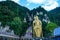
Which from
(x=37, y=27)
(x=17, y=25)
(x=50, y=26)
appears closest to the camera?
(x=17, y=25)

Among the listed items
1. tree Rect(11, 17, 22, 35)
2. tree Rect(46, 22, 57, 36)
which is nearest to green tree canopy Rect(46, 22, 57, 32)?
tree Rect(46, 22, 57, 36)

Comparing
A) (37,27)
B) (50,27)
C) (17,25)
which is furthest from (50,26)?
(17,25)

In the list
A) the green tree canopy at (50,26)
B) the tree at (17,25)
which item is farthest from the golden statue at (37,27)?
the tree at (17,25)

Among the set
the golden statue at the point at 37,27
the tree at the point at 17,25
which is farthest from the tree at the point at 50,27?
the tree at the point at 17,25

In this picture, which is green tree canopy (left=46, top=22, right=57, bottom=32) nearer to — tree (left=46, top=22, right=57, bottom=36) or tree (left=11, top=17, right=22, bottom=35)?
tree (left=46, top=22, right=57, bottom=36)

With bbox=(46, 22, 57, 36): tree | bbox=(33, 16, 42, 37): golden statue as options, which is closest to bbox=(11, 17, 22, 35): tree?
bbox=(33, 16, 42, 37): golden statue

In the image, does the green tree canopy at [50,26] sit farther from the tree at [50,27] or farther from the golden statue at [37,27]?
the golden statue at [37,27]

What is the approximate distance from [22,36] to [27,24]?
889 millimetres

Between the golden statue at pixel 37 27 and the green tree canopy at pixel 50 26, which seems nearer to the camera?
the golden statue at pixel 37 27

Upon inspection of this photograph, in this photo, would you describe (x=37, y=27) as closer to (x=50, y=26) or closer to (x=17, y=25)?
(x=50, y=26)

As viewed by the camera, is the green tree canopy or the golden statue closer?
the golden statue

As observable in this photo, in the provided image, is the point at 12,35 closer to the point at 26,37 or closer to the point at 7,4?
the point at 26,37

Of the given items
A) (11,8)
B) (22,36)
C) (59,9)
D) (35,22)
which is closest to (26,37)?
(22,36)

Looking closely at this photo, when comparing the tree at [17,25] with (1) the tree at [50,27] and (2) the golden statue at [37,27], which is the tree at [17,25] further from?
(1) the tree at [50,27]
